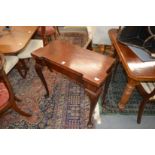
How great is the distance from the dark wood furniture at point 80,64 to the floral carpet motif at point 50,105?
28 cm

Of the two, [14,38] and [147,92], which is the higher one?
[14,38]

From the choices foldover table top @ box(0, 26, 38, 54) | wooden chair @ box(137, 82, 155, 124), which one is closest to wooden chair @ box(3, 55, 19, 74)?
foldover table top @ box(0, 26, 38, 54)

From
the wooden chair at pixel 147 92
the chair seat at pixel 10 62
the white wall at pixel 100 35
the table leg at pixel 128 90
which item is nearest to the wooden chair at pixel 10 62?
the chair seat at pixel 10 62

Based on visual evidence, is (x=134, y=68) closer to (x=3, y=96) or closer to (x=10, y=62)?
(x=3, y=96)

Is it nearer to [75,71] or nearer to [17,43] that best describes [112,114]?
[75,71]

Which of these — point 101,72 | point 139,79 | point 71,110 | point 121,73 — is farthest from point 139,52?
point 71,110

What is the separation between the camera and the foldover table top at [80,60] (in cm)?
137

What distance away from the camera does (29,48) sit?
2.29 m

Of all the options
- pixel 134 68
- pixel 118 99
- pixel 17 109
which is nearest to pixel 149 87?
pixel 134 68

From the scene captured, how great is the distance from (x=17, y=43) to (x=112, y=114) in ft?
4.74

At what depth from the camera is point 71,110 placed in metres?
1.95

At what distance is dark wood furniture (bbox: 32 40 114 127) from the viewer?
4.50ft

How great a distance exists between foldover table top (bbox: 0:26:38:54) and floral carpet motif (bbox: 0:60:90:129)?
26.2 inches

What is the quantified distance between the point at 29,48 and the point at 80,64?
113 centimetres
